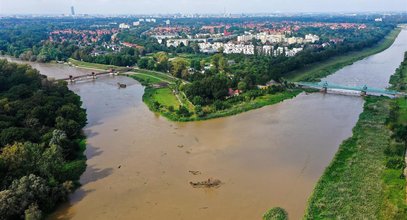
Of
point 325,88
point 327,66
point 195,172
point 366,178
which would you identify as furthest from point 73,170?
point 327,66

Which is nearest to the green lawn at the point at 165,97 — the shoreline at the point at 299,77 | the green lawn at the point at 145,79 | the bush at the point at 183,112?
the shoreline at the point at 299,77

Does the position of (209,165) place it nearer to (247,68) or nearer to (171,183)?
(171,183)

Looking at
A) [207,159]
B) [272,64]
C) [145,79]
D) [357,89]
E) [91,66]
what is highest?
[272,64]

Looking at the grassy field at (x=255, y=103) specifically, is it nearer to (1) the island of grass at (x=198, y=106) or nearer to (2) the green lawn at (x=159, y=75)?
(1) the island of grass at (x=198, y=106)

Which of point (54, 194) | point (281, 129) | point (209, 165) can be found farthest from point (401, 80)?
point (54, 194)

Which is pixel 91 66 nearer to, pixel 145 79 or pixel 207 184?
pixel 145 79
